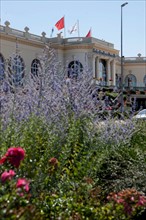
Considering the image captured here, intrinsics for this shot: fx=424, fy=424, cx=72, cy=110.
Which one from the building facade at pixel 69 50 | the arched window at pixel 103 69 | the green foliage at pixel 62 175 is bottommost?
the green foliage at pixel 62 175

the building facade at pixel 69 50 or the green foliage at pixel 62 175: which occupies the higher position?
the building facade at pixel 69 50

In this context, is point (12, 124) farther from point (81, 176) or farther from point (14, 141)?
point (81, 176)

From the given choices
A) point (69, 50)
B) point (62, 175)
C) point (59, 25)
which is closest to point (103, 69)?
point (69, 50)

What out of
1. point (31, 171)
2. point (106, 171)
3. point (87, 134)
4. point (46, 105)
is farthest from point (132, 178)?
point (31, 171)

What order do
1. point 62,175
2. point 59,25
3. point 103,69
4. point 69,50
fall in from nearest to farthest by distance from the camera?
point 62,175, point 59,25, point 69,50, point 103,69

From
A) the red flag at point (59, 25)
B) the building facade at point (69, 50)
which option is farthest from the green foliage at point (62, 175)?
the red flag at point (59, 25)

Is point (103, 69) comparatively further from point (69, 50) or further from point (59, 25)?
point (59, 25)

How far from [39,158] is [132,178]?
1663 millimetres

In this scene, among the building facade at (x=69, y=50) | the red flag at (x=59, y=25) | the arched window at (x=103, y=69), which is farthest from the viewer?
the arched window at (x=103, y=69)

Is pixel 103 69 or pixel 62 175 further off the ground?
pixel 103 69

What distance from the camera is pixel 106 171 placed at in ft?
20.7

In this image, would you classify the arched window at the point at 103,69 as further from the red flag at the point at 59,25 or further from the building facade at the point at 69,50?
the red flag at the point at 59,25

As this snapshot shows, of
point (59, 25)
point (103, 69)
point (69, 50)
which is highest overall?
point (59, 25)

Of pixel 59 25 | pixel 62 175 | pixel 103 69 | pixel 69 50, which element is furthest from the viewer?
pixel 103 69
